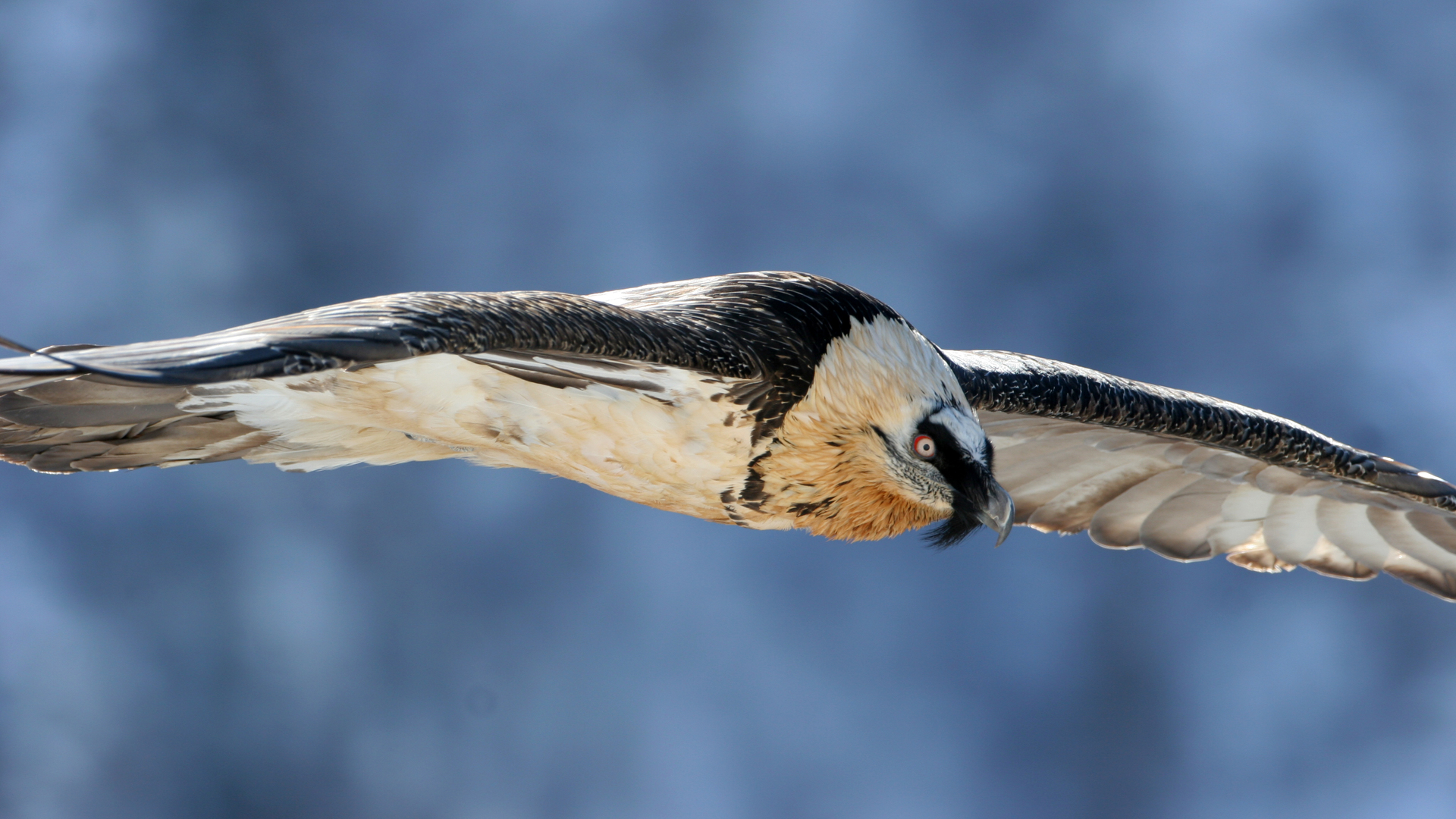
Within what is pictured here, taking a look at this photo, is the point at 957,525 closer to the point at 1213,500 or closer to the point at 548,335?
the point at 548,335

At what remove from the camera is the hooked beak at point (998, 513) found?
488 centimetres

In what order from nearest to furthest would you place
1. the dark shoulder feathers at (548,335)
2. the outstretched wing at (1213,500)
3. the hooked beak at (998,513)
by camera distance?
the dark shoulder feathers at (548,335) → the hooked beak at (998,513) → the outstretched wing at (1213,500)

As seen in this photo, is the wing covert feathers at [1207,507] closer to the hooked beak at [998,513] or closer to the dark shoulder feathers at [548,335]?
the hooked beak at [998,513]

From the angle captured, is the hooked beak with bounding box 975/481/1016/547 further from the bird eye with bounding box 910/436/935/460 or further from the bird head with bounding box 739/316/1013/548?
the bird eye with bounding box 910/436/935/460

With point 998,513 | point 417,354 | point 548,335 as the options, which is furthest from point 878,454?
point 417,354

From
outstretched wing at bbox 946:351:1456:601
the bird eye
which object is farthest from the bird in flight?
outstretched wing at bbox 946:351:1456:601

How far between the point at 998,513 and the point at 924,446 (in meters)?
0.45

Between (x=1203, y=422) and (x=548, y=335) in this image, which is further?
(x=1203, y=422)

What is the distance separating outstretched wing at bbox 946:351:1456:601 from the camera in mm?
6891

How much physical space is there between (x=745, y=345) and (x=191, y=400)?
232 centimetres

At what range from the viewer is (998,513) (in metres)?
4.93

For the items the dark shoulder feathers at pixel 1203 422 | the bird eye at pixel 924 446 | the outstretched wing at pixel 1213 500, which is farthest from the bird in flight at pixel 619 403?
the outstretched wing at pixel 1213 500

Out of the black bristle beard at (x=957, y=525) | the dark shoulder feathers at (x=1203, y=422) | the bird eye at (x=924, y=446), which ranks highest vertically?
the dark shoulder feathers at (x=1203, y=422)

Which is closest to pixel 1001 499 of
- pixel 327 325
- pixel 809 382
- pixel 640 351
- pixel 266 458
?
pixel 809 382
